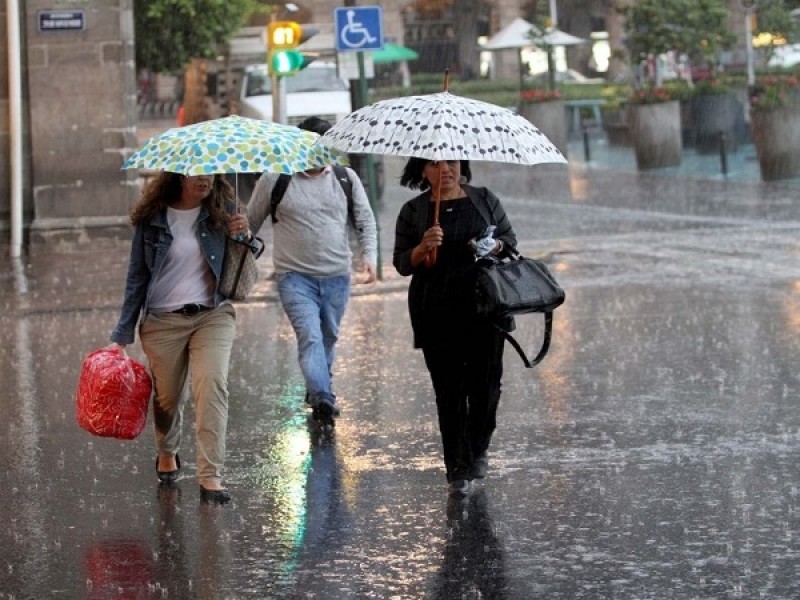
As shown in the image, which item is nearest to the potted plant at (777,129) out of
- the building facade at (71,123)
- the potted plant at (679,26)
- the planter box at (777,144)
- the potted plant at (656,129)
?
the planter box at (777,144)

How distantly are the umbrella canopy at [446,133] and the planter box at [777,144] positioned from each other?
20661 millimetres

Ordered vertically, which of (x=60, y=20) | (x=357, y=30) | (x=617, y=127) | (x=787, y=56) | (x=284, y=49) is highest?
(x=60, y=20)

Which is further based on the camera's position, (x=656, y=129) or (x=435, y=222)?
(x=656, y=129)

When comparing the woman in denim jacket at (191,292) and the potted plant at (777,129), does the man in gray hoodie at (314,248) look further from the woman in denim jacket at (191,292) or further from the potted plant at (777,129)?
the potted plant at (777,129)

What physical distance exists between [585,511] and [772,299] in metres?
7.42

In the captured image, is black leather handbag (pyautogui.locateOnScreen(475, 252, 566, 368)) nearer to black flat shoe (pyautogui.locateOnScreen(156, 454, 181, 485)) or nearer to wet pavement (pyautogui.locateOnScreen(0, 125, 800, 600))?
wet pavement (pyautogui.locateOnScreen(0, 125, 800, 600))

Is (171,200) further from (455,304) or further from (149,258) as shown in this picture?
(455,304)

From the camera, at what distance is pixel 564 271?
17.2m

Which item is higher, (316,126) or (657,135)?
(316,126)

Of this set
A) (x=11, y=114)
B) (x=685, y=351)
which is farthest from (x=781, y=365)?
(x=11, y=114)

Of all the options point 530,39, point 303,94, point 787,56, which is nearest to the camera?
point 303,94

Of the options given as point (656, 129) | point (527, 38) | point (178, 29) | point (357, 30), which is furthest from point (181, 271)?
point (527, 38)

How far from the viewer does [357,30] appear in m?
17.0

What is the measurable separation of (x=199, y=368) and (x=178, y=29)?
17.8 meters
